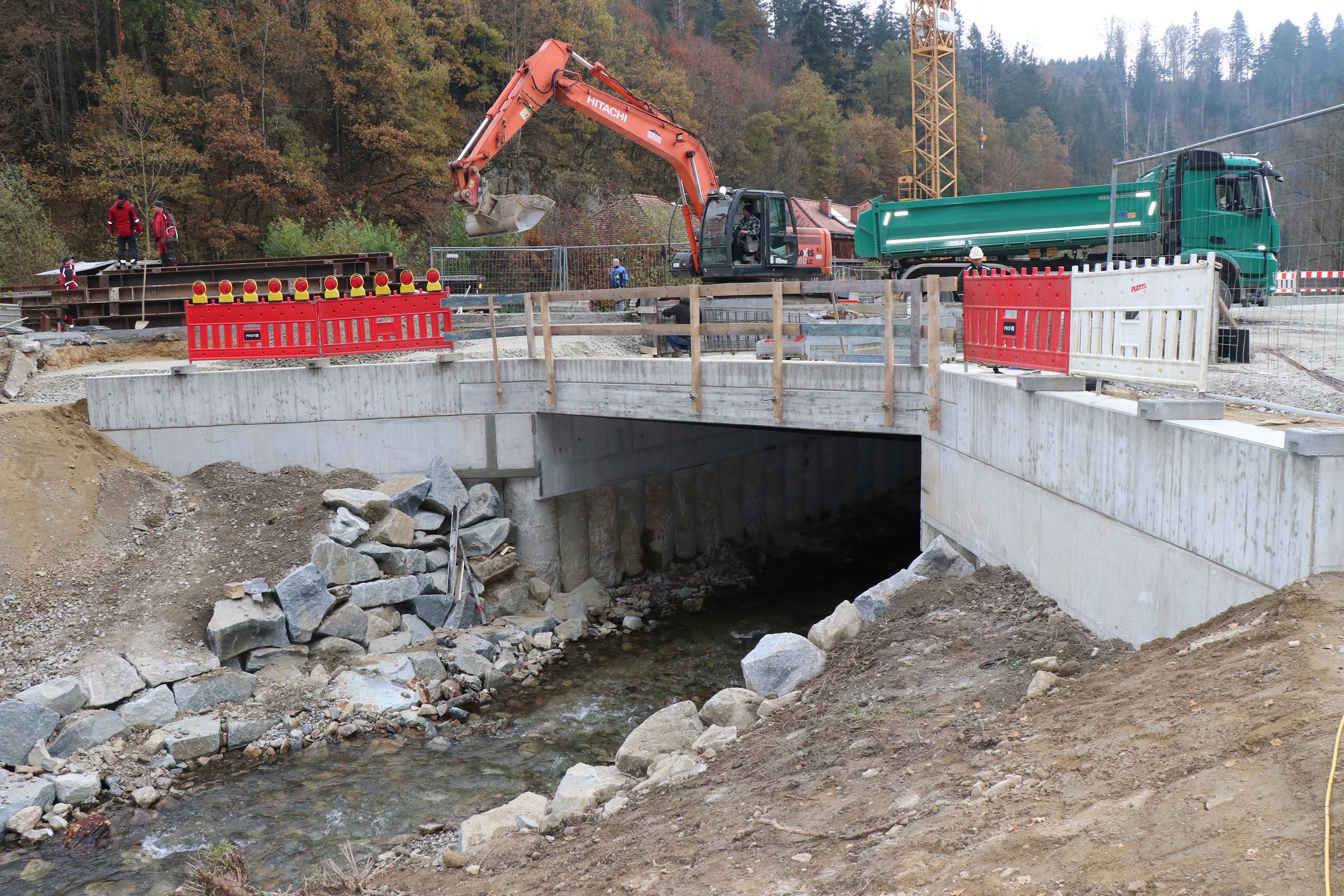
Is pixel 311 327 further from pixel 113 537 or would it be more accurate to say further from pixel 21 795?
pixel 21 795

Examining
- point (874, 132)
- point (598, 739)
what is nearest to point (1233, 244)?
point (598, 739)

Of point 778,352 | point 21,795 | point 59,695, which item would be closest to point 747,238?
point 778,352

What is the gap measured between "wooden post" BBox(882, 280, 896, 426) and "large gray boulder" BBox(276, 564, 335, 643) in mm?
6604

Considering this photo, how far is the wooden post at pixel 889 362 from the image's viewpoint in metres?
9.41

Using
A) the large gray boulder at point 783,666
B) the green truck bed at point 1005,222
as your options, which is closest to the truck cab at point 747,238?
the green truck bed at point 1005,222

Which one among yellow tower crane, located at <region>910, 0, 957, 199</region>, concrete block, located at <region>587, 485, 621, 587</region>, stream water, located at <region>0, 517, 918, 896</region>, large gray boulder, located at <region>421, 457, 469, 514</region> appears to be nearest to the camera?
stream water, located at <region>0, 517, 918, 896</region>

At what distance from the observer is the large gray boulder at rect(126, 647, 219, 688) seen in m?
9.81

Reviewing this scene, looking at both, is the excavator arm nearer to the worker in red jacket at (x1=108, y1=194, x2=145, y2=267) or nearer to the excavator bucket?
the excavator bucket

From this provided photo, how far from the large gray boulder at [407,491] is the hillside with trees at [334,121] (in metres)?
11.9

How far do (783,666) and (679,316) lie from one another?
32.1 ft

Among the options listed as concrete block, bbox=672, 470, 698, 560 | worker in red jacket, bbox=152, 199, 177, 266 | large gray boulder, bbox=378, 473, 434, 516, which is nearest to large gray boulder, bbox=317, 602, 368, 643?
large gray boulder, bbox=378, 473, 434, 516

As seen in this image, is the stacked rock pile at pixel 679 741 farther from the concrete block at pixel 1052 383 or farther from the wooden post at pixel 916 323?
the wooden post at pixel 916 323

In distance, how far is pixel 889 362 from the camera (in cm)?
963

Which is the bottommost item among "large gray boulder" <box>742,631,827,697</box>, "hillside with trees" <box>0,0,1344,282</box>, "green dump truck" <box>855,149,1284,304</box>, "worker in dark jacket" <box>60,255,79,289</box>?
"large gray boulder" <box>742,631,827,697</box>
